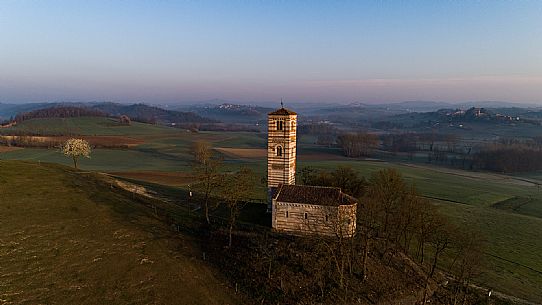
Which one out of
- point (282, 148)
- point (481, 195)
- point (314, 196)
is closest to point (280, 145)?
point (282, 148)

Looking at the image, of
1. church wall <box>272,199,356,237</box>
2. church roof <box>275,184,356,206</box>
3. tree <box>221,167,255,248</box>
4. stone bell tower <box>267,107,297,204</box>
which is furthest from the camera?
stone bell tower <box>267,107,297,204</box>

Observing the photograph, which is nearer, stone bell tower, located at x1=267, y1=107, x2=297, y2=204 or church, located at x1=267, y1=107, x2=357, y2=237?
church, located at x1=267, y1=107, x2=357, y2=237

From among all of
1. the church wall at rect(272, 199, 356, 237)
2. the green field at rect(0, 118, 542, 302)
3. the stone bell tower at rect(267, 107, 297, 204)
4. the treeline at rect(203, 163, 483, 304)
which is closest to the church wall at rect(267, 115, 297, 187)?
the stone bell tower at rect(267, 107, 297, 204)

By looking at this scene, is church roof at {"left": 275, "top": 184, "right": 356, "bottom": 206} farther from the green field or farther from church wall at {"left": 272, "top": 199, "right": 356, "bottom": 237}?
the green field

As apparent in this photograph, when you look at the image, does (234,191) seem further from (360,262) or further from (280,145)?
(360,262)

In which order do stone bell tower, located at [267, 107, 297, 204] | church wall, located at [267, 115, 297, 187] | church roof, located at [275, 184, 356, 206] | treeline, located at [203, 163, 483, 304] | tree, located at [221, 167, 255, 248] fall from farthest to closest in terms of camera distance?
church wall, located at [267, 115, 297, 187] < stone bell tower, located at [267, 107, 297, 204] < church roof, located at [275, 184, 356, 206] < tree, located at [221, 167, 255, 248] < treeline, located at [203, 163, 483, 304]

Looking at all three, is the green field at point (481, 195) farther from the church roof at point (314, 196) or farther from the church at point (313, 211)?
the church roof at point (314, 196)
